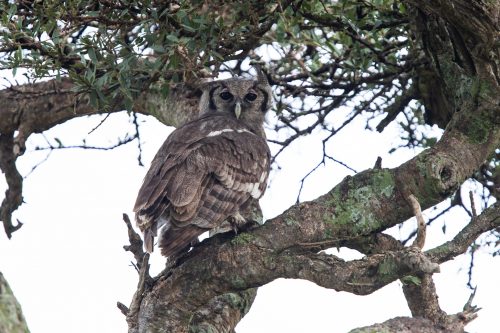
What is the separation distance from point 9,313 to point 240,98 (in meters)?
4.40

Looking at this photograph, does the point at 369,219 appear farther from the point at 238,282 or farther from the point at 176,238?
the point at 176,238

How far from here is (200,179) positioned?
17.8 ft

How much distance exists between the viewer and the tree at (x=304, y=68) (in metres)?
4.27

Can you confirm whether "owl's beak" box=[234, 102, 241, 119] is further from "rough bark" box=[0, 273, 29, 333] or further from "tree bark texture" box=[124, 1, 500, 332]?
"rough bark" box=[0, 273, 29, 333]

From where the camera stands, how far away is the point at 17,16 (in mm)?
4531

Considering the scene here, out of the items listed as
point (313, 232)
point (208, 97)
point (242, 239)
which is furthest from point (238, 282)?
point (208, 97)

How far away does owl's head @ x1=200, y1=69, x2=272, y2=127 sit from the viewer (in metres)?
6.85

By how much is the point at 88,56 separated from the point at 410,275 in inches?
78.9

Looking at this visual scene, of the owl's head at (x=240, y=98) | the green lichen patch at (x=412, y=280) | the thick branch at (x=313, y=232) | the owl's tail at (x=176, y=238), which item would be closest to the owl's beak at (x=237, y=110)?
the owl's head at (x=240, y=98)

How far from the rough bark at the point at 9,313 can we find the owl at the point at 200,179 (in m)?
2.05

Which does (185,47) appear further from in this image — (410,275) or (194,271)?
(410,275)

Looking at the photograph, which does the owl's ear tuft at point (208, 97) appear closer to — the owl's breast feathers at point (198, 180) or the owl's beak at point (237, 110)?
the owl's beak at point (237, 110)

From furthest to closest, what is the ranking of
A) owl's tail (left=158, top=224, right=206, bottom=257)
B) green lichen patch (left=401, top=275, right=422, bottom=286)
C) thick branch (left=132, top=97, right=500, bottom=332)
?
owl's tail (left=158, top=224, right=206, bottom=257) < thick branch (left=132, top=97, right=500, bottom=332) < green lichen patch (left=401, top=275, right=422, bottom=286)

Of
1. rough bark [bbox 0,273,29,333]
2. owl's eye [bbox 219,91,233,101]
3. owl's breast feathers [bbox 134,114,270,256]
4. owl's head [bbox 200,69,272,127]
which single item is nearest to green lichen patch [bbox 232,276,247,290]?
owl's breast feathers [bbox 134,114,270,256]
